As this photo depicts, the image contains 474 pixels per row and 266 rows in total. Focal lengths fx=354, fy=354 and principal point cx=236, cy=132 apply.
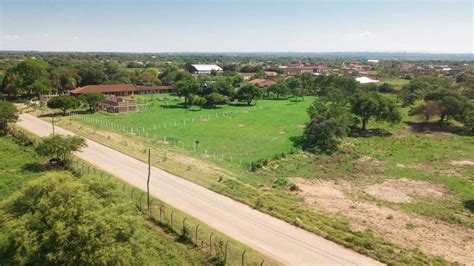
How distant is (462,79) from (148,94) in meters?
112

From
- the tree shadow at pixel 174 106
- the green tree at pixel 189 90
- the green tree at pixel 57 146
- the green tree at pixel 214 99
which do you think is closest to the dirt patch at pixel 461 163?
the green tree at pixel 57 146

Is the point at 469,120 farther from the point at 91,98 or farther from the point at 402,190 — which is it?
the point at 91,98

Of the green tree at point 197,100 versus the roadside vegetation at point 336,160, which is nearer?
the roadside vegetation at point 336,160

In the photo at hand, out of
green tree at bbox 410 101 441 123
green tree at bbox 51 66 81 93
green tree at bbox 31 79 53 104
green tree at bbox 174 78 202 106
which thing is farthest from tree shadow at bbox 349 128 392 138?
green tree at bbox 51 66 81 93

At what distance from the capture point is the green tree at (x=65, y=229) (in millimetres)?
16422

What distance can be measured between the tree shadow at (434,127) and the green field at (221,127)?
19.9 metres

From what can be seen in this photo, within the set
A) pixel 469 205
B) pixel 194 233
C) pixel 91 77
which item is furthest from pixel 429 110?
pixel 91 77

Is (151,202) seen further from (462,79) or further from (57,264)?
(462,79)

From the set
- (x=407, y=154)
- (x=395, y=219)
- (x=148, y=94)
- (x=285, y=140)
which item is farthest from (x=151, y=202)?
(x=148, y=94)

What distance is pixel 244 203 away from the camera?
28.9 meters

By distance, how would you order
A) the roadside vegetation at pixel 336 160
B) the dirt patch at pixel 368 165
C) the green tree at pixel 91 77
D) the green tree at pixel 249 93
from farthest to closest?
1. the green tree at pixel 91 77
2. the green tree at pixel 249 93
3. the dirt patch at pixel 368 165
4. the roadside vegetation at pixel 336 160

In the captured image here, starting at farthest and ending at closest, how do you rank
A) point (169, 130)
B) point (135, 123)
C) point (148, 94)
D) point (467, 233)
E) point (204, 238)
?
1. point (148, 94)
2. point (135, 123)
3. point (169, 130)
4. point (467, 233)
5. point (204, 238)

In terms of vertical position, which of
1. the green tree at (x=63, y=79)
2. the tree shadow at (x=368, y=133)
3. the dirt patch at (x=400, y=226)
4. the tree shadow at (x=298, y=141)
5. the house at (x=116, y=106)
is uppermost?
the green tree at (x=63, y=79)

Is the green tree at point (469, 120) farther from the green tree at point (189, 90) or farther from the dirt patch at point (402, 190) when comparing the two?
the green tree at point (189, 90)
